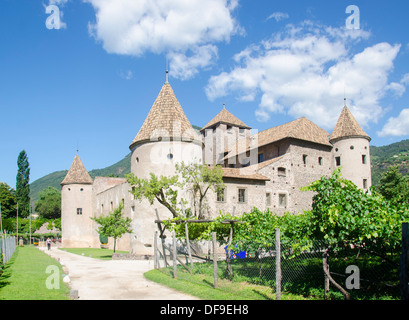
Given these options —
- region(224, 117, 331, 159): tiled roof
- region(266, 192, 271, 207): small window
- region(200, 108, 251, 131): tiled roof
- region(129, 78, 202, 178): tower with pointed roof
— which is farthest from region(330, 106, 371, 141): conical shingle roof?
region(129, 78, 202, 178): tower with pointed roof

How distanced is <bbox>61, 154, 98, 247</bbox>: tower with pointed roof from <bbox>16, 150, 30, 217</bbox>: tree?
32516 mm

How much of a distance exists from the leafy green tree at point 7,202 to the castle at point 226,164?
33.2m

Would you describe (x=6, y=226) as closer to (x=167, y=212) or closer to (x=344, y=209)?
(x=167, y=212)

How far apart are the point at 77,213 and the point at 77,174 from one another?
17.2 ft

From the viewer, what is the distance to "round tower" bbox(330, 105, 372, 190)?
37469 mm

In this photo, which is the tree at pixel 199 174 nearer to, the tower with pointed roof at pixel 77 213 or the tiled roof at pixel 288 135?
the tiled roof at pixel 288 135

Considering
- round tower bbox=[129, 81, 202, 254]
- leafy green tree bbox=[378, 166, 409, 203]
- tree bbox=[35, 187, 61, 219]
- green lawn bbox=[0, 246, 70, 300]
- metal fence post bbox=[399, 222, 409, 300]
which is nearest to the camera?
metal fence post bbox=[399, 222, 409, 300]

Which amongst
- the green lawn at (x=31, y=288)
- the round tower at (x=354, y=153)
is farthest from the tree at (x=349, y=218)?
the round tower at (x=354, y=153)

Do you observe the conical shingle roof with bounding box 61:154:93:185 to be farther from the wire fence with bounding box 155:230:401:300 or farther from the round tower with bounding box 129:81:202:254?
the wire fence with bounding box 155:230:401:300

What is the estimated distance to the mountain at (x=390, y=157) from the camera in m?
117

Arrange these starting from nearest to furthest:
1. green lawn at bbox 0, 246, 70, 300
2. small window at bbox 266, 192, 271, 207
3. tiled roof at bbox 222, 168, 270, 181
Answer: green lawn at bbox 0, 246, 70, 300
tiled roof at bbox 222, 168, 270, 181
small window at bbox 266, 192, 271, 207

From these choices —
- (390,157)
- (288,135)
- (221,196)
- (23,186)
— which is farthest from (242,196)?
(390,157)

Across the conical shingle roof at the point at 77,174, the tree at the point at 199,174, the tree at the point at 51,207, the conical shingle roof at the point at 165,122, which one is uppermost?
the conical shingle roof at the point at 165,122

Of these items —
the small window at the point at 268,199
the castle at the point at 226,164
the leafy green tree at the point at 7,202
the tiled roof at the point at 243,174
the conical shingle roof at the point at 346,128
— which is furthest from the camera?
the leafy green tree at the point at 7,202
